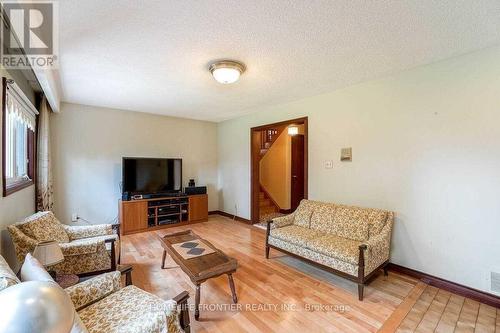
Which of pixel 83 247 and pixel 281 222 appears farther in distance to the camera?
pixel 281 222

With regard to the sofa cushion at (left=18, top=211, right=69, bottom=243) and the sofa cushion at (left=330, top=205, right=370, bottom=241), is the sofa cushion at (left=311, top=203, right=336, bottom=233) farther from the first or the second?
the sofa cushion at (left=18, top=211, right=69, bottom=243)

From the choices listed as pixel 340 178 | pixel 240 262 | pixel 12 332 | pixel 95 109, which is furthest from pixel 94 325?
pixel 95 109

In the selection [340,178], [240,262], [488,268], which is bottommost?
[240,262]

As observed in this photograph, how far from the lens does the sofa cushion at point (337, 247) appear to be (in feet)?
7.61

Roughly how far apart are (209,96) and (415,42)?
2.72m

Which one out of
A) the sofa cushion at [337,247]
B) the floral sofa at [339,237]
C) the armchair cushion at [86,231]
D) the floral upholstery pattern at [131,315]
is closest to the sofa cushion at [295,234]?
the floral sofa at [339,237]

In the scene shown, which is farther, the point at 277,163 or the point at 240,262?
the point at 277,163

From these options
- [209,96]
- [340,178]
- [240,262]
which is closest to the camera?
[240,262]

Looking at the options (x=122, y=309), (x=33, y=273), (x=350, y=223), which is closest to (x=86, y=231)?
(x=33, y=273)

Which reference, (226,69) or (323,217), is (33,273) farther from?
(323,217)

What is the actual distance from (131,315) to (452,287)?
302cm

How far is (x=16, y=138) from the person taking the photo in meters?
2.67

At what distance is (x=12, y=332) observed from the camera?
0.72 metres

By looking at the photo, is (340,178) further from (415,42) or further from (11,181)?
(11,181)
